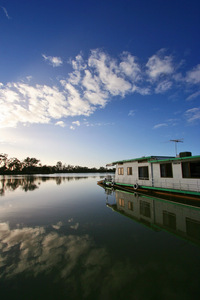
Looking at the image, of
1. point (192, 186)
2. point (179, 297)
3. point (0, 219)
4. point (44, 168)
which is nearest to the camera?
point (179, 297)

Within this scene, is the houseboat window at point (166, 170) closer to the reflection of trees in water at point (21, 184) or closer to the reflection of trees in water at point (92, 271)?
the reflection of trees in water at point (92, 271)

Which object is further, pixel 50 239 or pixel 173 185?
pixel 173 185

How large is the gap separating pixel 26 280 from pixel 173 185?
590 inches

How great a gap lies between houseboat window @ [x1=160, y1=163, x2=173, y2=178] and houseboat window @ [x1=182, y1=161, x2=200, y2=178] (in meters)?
1.55

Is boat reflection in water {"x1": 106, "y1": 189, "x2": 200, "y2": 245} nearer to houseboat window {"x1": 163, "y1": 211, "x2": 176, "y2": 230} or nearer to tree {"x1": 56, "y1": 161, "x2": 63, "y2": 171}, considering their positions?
houseboat window {"x1": 163, "y1": 211, "x2": 176, "y2": 230}

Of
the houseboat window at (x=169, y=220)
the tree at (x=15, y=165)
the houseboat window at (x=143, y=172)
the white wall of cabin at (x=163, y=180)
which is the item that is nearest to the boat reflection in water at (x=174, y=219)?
the houseboat window at (x=169, y=220)

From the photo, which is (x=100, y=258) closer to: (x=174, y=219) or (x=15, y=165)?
(x=174, y=219)

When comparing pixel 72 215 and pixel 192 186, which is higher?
pixel 192 186

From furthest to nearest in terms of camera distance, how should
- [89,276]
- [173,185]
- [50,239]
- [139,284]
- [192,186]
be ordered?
[173,185]
[192,186]
[50,239]
[89,276]
[139,284]

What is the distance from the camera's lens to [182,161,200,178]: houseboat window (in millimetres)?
13750

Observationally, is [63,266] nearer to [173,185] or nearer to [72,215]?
[72,215]

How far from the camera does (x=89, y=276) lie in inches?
163

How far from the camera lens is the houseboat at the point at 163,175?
45.3 ft

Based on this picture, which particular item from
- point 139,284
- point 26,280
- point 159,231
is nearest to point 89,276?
point 139,284
